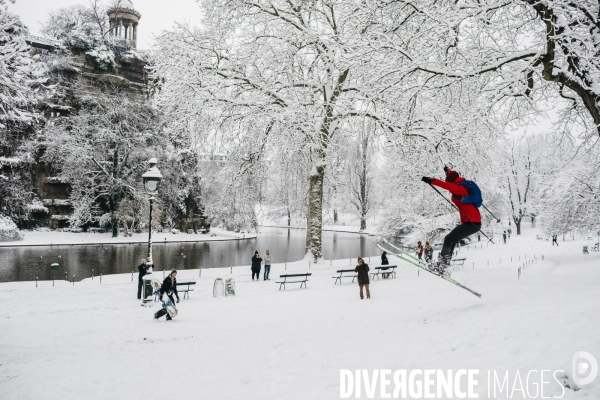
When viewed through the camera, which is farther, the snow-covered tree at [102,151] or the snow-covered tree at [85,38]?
the snow-covered tree at [85,38]

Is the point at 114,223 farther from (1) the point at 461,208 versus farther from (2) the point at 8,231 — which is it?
(1) the point at 461,208

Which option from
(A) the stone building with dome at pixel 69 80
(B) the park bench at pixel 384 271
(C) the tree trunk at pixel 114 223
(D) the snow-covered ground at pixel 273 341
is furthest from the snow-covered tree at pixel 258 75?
(A) the stone building with dome at pixel 69 80

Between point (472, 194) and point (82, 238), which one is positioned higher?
point (472, 194)

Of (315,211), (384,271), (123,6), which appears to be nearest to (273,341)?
(384,271)

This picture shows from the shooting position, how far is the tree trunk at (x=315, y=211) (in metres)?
19.9

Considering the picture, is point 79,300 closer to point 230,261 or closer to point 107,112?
point 230,261

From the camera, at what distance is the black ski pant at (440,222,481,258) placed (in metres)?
7.43

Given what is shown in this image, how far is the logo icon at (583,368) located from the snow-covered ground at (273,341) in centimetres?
9

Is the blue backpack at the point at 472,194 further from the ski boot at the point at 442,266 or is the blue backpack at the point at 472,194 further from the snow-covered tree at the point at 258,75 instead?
the snow-covered tree at the point at 258,75

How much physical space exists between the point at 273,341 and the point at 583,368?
551 cm

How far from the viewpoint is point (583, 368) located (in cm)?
423

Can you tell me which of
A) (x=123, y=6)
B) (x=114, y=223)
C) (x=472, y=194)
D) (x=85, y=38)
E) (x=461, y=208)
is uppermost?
(x=123, y=6)

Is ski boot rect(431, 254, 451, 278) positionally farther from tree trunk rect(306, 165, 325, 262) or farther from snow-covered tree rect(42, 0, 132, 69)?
snow-covered tree rect(42, 0, 132, 69)

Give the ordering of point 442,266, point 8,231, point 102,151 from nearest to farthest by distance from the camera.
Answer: point 442,266, point 8,231, point 102,151
